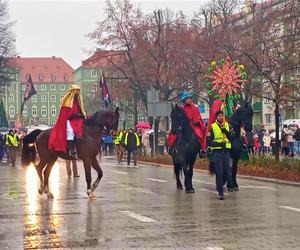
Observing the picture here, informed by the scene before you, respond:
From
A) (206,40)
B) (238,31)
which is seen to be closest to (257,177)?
(206,40)

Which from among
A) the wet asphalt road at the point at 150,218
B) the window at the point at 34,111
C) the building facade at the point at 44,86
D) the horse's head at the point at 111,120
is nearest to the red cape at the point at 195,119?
the wet asphalt road at the point at 150,218

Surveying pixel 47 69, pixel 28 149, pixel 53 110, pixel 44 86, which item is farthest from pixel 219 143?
pixel 47 69

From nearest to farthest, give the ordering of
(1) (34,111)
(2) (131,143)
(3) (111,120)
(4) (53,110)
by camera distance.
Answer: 1. (3) (111,120)
2. (2) (131,143)
3. (1) (34,111)
4. (4) (53,110)

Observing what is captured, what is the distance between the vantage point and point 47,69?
190m

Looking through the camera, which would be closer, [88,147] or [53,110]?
[88,147]

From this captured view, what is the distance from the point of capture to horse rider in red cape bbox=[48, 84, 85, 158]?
14.6 meters

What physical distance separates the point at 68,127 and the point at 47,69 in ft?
583

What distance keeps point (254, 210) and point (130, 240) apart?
3810 millimetres

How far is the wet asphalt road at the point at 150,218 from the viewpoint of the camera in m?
8.83

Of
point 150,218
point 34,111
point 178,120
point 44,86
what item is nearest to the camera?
point 150,218

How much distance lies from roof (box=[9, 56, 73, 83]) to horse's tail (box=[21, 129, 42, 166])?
171m

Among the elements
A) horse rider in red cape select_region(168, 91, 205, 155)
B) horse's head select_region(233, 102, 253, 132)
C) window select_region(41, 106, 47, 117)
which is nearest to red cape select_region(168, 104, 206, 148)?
horse rider in red cape select_region(168, 91, 205, 155)

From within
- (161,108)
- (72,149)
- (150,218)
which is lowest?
(150,218)

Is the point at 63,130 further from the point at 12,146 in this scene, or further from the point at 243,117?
the point at 12,146
